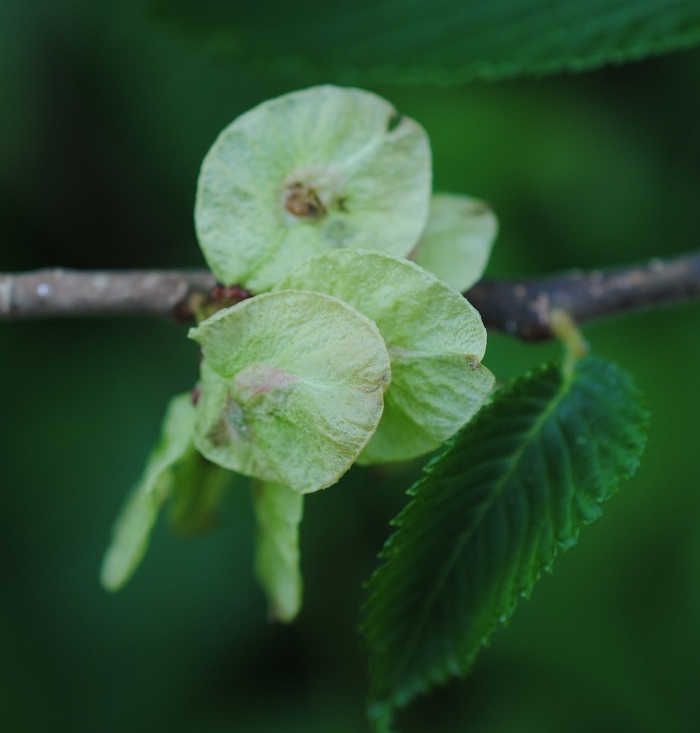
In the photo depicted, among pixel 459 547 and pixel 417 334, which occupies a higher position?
pixel 417 334

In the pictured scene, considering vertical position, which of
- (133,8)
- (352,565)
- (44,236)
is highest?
(133,8)

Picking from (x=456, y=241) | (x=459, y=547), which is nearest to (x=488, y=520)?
(x=459, y=547)

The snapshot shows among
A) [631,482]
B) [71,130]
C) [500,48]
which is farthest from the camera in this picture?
[71,130]

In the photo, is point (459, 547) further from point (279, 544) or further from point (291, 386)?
point (291, 386)

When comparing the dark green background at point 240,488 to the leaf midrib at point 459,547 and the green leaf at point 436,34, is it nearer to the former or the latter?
the green leaf at point 436,34

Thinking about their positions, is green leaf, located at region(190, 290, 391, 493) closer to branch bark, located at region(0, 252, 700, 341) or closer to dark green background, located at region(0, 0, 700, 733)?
branch bark, located at region(0, 252, 700, 341)

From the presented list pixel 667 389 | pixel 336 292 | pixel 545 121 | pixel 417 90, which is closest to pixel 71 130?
pixel 417 90

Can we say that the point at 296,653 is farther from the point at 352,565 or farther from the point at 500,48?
the point at 500,48

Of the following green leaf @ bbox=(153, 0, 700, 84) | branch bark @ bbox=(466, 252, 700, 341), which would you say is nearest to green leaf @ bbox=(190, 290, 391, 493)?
branch bark @ bbox=(466, 252, 700, 341)
